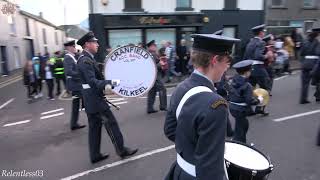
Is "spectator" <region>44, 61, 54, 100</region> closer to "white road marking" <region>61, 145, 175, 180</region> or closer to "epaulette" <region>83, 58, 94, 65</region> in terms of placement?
"white road marking" <region>61, 145, 175, 180</region>

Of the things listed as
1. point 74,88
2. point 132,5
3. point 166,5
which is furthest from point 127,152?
point 166,5

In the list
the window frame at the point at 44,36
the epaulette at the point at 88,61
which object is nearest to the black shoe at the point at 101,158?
the epaulette at the point at 88,61

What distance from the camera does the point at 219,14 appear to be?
20438mm

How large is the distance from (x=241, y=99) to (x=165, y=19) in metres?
14.2

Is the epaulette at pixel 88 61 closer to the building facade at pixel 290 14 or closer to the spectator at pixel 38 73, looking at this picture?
the spectator at pixel 38 73

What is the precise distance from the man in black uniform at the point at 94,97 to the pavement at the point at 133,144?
33 cm

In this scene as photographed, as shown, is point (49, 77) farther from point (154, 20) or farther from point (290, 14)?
point (290, 14)

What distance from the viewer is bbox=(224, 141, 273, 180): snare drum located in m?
2.82

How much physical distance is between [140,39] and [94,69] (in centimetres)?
1406

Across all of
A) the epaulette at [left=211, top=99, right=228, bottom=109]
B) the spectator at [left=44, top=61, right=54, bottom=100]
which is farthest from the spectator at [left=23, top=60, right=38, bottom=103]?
the epaulette at [left=211, top=99, right=228, bottom=109]

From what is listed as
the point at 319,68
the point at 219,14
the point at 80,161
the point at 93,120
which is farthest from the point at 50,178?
the point at 219,14

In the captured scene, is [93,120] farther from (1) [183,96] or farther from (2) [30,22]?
(2) [30,22]

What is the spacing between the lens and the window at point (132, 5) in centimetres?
1912

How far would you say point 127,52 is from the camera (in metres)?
5.75
